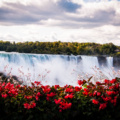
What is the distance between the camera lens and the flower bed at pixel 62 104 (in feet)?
9.22

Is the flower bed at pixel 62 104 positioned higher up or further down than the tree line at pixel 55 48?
further down

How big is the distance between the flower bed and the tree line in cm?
2447

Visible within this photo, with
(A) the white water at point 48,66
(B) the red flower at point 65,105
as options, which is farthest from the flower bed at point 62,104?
(A) the white water at point 48,66

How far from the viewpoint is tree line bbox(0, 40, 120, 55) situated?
2794 cm

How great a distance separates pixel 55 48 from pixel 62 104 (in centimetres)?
3033

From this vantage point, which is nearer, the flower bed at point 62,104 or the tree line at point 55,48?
the flower bed at point 62,104

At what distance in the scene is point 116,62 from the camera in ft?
69.7

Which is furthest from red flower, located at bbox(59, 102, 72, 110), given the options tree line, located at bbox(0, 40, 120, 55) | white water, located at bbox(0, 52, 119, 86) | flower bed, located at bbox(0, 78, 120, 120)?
tree line, located at bbox(0, 40, 120, 55)

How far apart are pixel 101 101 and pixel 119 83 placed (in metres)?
0.54

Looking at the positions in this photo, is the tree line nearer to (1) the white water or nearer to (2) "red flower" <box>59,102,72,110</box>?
(1) the white water

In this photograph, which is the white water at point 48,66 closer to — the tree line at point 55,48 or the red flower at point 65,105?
the tree line at point 55,48

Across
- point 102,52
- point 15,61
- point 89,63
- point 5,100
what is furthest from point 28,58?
point 102,52

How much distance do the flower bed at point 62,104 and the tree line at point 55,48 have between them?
24.5m

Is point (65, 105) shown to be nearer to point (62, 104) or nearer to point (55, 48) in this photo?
point (62, 104)
